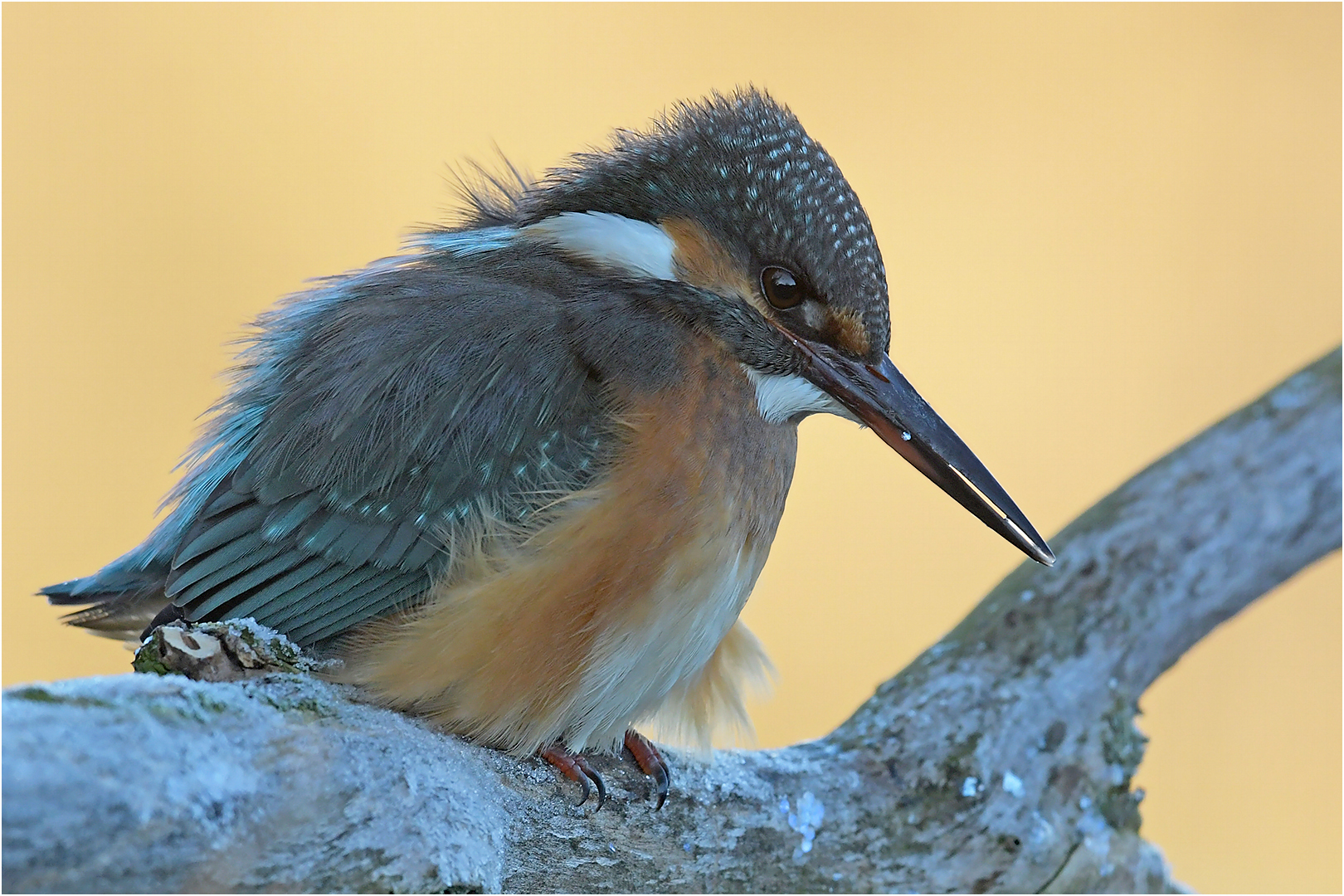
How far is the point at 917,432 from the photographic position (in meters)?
1.64

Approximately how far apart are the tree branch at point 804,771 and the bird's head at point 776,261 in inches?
15.9

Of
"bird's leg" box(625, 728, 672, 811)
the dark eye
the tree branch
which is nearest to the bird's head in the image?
the dark eye

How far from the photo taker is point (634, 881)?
164 cm

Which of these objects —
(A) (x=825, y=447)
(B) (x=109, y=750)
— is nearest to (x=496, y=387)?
(B) (x=109, y=750)

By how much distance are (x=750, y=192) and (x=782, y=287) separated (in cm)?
14

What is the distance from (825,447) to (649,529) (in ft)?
7.18

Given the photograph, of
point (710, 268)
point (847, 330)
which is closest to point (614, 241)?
point (710, 268)

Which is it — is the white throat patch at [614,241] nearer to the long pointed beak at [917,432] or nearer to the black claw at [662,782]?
the long pointed beak at [917,432]

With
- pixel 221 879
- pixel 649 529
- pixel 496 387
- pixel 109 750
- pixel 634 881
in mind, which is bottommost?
pixel 634 881

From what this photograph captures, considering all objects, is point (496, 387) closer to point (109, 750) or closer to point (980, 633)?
point (109, 750)

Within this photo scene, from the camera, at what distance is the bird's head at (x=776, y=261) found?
1589 millimetres

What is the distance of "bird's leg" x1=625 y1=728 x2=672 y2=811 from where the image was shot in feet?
5.51

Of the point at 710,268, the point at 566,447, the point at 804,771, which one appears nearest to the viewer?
the point at 566,447

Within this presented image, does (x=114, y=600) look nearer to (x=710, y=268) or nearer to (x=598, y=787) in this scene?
(x=598, y=787)
